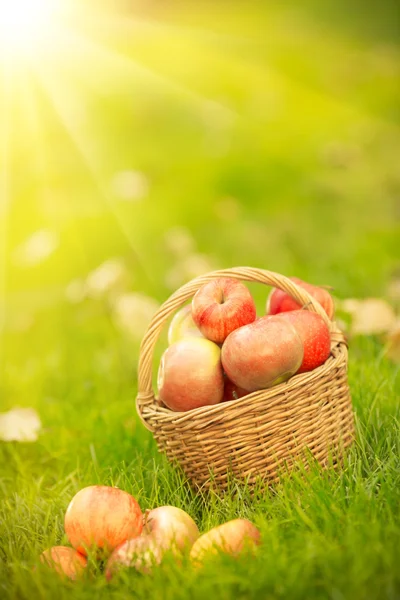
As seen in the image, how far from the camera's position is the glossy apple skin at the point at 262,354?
2.03 meters

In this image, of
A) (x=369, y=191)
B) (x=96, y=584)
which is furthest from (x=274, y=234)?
(x=96, y=584)

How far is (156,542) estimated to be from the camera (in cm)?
182

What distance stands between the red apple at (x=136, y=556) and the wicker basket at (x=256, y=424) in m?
0.38

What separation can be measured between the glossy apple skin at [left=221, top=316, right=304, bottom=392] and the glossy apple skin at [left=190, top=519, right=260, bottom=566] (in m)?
0.45

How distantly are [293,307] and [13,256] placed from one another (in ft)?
11.1

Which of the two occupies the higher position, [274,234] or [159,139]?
[159,139]

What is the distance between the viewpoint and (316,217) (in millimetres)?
5242

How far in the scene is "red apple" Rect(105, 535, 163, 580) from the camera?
5.78ft

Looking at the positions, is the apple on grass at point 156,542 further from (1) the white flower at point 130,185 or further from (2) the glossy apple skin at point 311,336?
(1) the white flower at point 130,185

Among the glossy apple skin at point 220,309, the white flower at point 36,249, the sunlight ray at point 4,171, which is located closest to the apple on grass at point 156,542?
the glossy apple skin at point 220,309

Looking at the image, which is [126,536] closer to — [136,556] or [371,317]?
[136,556]

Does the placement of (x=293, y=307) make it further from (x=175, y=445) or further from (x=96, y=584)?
(x=96, y=584)

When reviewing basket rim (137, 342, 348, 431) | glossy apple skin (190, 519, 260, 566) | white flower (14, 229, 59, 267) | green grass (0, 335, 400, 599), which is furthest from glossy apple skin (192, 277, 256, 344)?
white flower (14, 229, 59, 267)

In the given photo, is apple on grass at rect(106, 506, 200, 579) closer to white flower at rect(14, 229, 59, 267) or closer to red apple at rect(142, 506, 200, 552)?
red apple at rect(142, 506, 200, 552)
